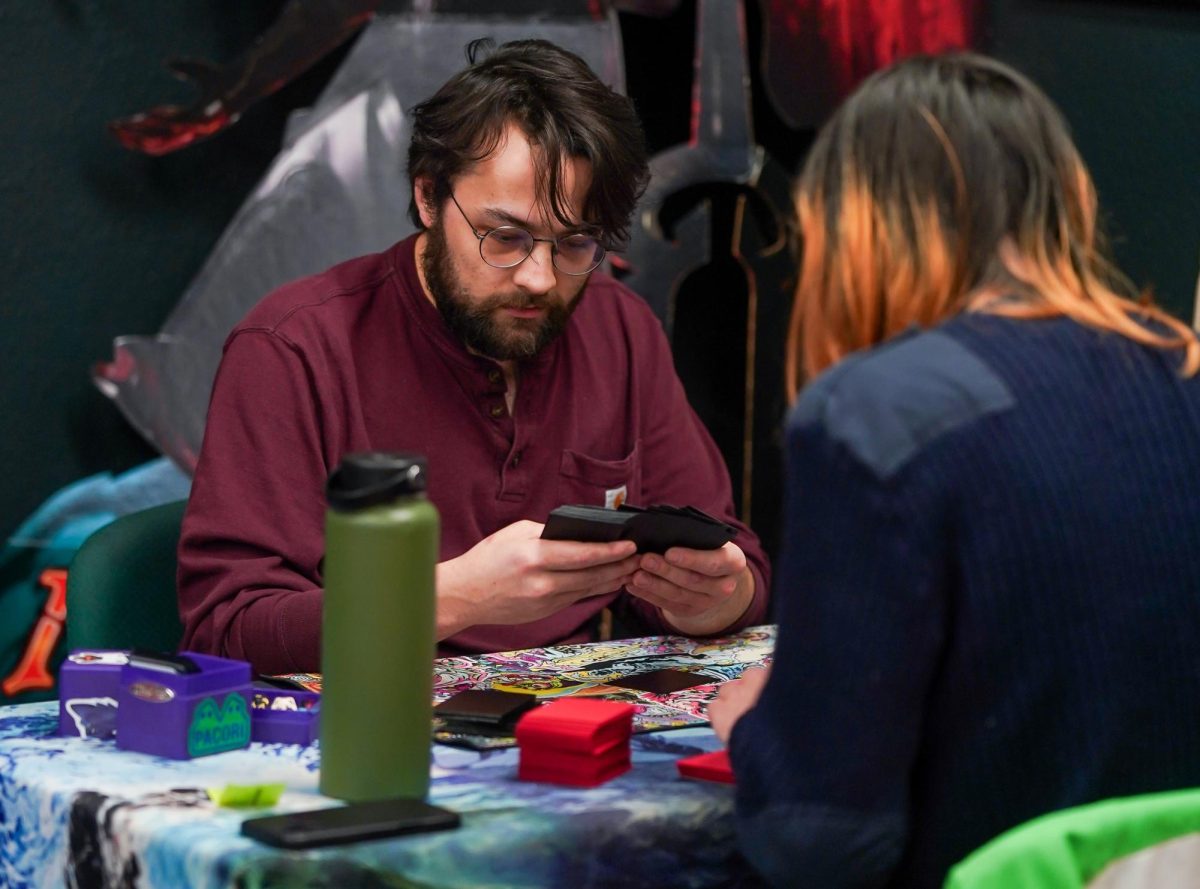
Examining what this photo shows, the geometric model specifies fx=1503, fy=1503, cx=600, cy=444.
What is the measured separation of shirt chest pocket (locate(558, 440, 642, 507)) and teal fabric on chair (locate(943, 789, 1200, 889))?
131 centimetres

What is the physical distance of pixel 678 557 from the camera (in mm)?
1830

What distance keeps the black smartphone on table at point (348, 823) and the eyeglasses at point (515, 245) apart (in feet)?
3.51

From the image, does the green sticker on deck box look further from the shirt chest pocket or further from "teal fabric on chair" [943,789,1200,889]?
the shirt chest pocket

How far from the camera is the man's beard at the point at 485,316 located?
2.14 m

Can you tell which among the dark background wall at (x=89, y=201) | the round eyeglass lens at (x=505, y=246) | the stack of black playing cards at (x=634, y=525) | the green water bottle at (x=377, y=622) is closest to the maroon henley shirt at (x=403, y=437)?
the round eyeglass lens at (x=505, y=246)

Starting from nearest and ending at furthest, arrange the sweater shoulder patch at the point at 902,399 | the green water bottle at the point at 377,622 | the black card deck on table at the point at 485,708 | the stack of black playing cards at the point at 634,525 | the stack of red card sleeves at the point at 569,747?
the sweater shoulder patch at the point at 902,399, the green water bottle at the point at 377,622, the stack of red card sleeves at the point at 569,747, the black card deck on table at the point at 485,708, the stack of black playing cards at the point at 634,525

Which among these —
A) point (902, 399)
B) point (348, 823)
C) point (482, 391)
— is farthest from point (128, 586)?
point (902, 399)

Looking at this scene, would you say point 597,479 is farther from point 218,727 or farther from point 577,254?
point 218,727

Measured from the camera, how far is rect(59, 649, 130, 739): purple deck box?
1408mm

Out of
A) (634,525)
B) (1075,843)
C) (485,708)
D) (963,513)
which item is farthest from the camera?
(634,525)

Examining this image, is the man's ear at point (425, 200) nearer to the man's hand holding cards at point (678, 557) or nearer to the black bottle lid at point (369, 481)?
the man's hand holding cards at point (678, 557)

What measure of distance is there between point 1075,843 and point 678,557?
3.01 feet

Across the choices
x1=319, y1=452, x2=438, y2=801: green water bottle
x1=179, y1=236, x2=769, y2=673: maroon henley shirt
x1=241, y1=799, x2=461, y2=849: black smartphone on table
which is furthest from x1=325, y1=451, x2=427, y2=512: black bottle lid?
x1=179, y1=236, x2=769, y2=673: maroon henley shirt

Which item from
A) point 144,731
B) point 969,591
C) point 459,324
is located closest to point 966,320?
point 969,591
